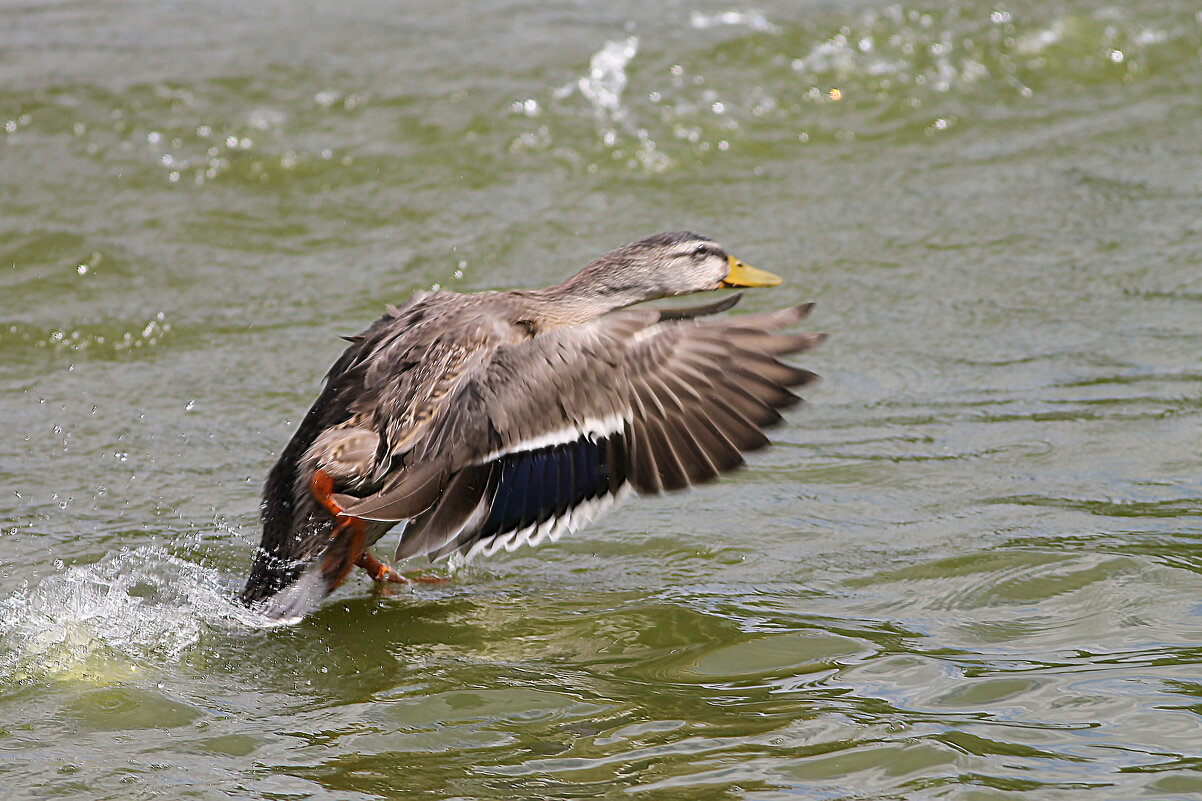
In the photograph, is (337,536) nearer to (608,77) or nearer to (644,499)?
(644,499)

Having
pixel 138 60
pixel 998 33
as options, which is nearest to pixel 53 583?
pixel 138 60

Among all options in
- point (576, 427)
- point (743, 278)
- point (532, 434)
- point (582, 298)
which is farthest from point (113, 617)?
point (743, 278)

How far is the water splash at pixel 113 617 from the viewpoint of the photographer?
13.2 ft

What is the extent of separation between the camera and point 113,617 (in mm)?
4297

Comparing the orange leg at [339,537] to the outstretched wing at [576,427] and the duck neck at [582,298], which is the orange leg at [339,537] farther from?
the duck neck at [582,298]

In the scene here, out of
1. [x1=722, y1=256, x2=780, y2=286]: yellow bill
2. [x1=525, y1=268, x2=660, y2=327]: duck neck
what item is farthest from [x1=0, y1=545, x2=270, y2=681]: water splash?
[x1=722, y1=256, x2=780, y2=286]: yellow bill

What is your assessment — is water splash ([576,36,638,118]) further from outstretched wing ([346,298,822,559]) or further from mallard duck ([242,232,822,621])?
outstretched wing ([346,298,822,559])

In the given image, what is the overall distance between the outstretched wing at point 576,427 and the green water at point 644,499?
43 cm

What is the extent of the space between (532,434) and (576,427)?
0.44 feet

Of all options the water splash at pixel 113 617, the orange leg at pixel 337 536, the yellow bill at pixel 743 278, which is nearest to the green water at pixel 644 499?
the water splash at pixel 113 617

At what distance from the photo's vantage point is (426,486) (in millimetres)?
4051

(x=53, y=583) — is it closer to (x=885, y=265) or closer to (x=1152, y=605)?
(x=1152, y=605)

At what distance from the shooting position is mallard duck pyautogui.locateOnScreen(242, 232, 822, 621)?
401cm

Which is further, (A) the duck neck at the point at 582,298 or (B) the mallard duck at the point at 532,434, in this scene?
(A) the duck neck at the point at 582,298
